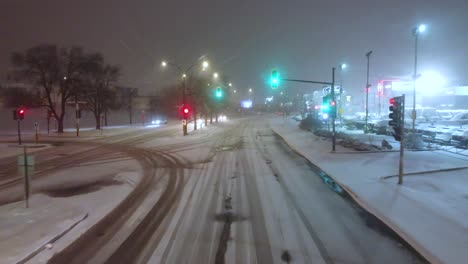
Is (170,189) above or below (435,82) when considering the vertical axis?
below

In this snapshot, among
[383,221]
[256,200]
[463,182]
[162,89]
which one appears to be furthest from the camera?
[162,89]

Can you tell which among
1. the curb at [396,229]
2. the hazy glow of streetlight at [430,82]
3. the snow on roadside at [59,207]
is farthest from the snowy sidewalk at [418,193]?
the hazy glow of streetlight at [430,82]

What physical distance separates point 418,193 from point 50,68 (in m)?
43.4

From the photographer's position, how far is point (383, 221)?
8867 mm

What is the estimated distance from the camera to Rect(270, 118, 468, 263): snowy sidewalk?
24.6 feet

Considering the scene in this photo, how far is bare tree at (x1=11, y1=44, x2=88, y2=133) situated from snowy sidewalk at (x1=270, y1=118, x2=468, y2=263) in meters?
35.1

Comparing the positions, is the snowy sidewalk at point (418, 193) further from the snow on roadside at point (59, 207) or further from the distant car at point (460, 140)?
the snow on roadside at point (59, 207)

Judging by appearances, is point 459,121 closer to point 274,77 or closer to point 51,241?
point 274,77

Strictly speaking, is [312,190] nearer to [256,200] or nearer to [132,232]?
[256,200]

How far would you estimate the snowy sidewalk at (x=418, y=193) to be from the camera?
7.50m

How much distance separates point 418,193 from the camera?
1173 centimetres

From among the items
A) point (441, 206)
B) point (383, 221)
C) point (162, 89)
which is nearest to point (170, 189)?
point (383, 221)

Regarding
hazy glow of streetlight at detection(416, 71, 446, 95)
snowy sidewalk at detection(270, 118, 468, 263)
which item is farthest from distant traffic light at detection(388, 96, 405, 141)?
hazy glow of streetlight at detection(416, 71, 446, 95)

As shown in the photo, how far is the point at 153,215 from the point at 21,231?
10.0ft
